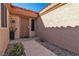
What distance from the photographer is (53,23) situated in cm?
729

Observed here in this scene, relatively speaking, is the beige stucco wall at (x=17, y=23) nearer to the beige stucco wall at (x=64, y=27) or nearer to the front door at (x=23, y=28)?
the front door at (x=23, y=28)

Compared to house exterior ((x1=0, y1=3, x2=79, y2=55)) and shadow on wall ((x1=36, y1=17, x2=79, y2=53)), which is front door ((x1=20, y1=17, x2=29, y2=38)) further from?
shadow on wall ((x1=36, y1=17, x2=79, y2=53))

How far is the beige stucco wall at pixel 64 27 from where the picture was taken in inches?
211

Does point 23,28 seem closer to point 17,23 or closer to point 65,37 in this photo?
point 17,23

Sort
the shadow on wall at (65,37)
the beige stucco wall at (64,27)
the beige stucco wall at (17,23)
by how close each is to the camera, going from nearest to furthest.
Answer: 1. the shadow on wall at (65,37)
2. the beige stucco wall at (64,27)
3. the beige stucco wall at (17,23)

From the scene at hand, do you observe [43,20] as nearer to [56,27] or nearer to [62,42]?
[56,27]

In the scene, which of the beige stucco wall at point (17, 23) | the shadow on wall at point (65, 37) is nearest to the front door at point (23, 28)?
the beige stucco wall at point (17, 23)

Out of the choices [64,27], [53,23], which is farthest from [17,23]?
[64,27]

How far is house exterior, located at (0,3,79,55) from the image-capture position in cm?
542

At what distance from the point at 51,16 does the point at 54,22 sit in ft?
1.78

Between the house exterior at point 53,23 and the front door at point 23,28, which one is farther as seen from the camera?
the front door at point 23,28

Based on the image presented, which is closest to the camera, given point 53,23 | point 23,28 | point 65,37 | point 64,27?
point 65,37

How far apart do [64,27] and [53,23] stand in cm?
126

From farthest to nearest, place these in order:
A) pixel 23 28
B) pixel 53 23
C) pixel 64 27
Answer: pixel 53 23
pixel 23 28
pixel 64 27
